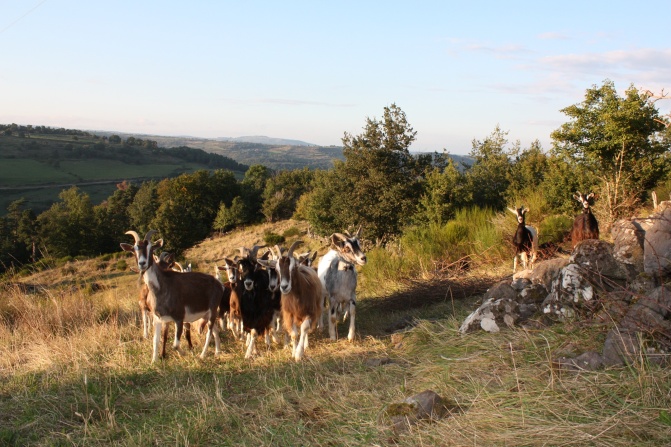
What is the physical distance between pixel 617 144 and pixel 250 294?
1284 centimetres

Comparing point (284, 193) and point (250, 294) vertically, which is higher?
point (250, 294)

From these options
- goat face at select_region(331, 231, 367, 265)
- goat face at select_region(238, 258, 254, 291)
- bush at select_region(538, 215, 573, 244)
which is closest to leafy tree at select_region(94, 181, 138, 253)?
bush at select_region(538, 215, 573, 244)

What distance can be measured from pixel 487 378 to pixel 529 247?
26.6 feet

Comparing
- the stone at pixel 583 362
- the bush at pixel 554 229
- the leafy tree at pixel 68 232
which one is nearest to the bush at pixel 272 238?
the leafy tree at pixel 68 232

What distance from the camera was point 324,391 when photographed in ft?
19.4

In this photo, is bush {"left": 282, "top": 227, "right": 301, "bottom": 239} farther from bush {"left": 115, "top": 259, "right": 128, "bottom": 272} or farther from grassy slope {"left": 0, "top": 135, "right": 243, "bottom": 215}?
grassy slope {"left": 0, "top": 135, "right": 243, "bottom": 215}

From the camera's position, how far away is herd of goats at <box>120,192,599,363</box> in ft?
25.8

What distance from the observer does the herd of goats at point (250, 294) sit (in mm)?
7871

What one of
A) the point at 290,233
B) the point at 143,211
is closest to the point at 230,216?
the point at 143,211

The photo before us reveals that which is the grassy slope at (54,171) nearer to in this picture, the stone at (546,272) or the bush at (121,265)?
the bush at (121,265)

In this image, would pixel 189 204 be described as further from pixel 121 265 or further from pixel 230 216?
pixel 121 265

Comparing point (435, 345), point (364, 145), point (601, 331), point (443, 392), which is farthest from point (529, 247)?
point (364, 145)

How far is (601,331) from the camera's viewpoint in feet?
18.3

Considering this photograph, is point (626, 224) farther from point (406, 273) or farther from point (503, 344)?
point (406, 273)
